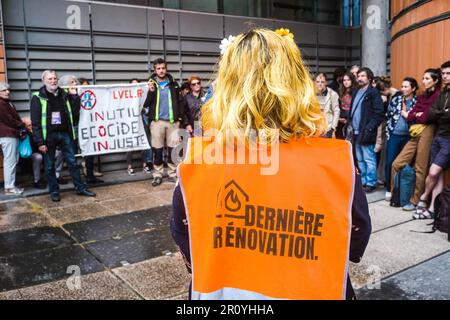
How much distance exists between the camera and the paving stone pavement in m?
4.11

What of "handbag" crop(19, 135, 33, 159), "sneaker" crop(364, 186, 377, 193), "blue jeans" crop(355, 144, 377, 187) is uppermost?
"handbag" crop(19, 135, 33, 159)

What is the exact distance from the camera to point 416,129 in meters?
6.61

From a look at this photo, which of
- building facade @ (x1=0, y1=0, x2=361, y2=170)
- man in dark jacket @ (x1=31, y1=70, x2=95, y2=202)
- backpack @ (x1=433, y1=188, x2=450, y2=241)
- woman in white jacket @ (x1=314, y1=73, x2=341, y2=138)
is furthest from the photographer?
building facade @ (x1=0, y1=0, x2=361, y2=170)

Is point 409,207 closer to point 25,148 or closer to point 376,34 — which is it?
point 376,34

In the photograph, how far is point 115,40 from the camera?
33.3 ft

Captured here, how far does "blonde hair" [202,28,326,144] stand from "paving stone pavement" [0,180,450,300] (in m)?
2.75

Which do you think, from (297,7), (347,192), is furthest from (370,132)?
(297,7)

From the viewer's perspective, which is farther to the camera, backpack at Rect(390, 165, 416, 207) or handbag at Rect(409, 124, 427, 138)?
backpack at Rect(390, 165, 416, 207)

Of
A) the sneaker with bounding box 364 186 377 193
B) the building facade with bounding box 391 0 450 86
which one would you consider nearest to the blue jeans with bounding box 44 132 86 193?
the sneaker with bounding box 364 186 377 193

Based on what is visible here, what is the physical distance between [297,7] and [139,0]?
17.3 feet

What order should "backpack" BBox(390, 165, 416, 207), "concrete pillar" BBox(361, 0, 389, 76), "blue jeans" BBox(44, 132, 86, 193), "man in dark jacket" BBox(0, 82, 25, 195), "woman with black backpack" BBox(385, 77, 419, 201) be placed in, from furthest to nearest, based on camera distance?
"concrete pillar" BBox(361, 0, 389, 76), "man in dark jacket" BBox(0, 82, 25, 195), "blue jeans" BBox(44, 132, 86, 193), "woman with black backpack" BBox(385, 77, 419, 201), "backpack" BBox(390, 165, 416, 207)

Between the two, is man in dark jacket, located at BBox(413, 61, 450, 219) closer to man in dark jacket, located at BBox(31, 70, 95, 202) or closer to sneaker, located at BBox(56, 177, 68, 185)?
man in dark jacket, located at BBox(31, 70, 95, 202)
